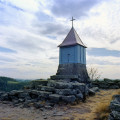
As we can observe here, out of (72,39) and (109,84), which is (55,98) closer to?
(72,39)

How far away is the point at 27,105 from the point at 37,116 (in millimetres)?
1999

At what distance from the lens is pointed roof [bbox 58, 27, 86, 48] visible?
1704cm

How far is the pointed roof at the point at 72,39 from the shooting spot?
17.0 metres

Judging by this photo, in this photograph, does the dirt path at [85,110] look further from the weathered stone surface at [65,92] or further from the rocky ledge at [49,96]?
the weathered stone surface at [65,92]

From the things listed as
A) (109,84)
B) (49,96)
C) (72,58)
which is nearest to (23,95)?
(49,96)

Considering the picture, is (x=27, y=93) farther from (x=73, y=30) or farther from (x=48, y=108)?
(x=73, y=30)

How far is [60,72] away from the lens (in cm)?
1738

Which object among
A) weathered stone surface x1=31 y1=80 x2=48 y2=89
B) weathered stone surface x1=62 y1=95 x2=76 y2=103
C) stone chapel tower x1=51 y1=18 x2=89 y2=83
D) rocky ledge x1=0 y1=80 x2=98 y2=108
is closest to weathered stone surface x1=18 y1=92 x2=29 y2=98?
rocky ledge x1=0 y1=80 x2=98 y2=108

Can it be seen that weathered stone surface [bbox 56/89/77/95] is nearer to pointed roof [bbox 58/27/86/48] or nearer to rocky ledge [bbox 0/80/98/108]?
rocky ledge [bbox 0/80/98/108]

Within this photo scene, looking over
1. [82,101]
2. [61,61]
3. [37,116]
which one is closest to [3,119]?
[37,116]

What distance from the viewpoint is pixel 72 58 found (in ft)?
55.1

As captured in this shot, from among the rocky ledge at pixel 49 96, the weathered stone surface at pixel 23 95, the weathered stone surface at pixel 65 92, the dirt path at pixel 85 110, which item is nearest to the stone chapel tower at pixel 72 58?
the rocky ledge at pixel 49 96

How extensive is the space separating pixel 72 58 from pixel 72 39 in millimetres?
Result: 2768

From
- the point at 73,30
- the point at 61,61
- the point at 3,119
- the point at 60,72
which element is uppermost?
the point at 73,30
